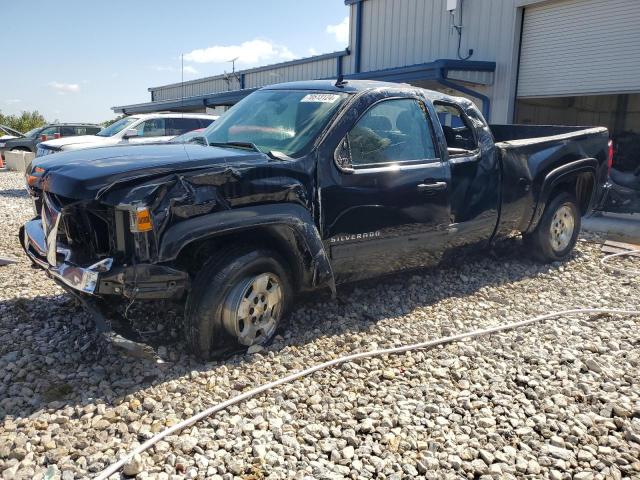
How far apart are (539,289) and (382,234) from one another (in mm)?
2087

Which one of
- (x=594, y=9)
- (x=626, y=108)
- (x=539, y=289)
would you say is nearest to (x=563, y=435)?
(x=539, y=289)

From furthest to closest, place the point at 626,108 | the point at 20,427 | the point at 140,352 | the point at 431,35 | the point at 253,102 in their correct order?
the point at 626,108
the point at 431,35
the point at 253,102
the point at 140,352
the point at 20,427

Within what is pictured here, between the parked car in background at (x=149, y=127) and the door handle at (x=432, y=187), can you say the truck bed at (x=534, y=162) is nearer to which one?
the door handle at (x=432, y=187)

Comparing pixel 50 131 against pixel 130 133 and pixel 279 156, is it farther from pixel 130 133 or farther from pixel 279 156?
pixel 279 156

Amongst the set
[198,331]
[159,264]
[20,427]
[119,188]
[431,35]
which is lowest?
[20,427]

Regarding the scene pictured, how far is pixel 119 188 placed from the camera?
10.7ft

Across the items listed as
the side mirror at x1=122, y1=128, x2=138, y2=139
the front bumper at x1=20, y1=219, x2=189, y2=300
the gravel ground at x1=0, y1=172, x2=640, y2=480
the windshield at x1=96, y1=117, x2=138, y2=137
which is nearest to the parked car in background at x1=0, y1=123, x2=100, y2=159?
the windshield at x1=96, y1=117, x2=138, y2=137

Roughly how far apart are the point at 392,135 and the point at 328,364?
1968 mm

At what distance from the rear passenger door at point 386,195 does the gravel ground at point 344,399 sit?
1.74 feet

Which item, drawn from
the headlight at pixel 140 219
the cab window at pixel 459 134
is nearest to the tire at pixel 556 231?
the cab window at pixel 459 134

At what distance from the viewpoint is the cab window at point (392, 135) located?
4.35m

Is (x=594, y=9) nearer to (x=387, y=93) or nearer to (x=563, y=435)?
(x=387, y=93)

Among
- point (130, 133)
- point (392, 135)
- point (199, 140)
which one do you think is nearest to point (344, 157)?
point (392, 135)

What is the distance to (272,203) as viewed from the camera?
377 cm
